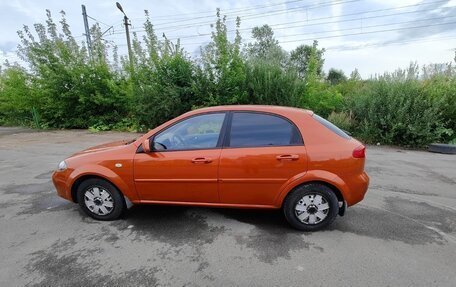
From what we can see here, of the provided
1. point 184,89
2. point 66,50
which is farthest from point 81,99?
point 184,89

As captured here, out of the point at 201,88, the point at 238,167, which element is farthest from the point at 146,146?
the point at 201,88

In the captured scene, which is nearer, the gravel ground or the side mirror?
the gravel ground

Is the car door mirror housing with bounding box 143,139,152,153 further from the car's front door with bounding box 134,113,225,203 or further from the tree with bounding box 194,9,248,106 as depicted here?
the tree with bounding box 194,9,248,106

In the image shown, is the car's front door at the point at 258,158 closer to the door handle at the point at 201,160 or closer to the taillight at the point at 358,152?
the door handle at the point at 201,160

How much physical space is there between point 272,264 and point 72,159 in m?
2.91

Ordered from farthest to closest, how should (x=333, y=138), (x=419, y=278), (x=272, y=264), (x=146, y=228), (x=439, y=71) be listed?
(x=439, y=71)
(x=146, y=228)
(x=333, y=138)
(x=272, y=264)
(x=419, y=278)

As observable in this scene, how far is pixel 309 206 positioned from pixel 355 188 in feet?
1.91

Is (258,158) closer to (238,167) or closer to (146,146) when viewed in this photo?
(238,167)

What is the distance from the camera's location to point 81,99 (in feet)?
45.0

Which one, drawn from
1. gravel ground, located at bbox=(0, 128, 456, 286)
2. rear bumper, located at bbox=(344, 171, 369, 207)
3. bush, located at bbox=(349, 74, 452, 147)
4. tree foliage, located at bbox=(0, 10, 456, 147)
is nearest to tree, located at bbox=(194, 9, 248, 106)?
tree foliage, located at bbox=(0, 10, 456, 147)

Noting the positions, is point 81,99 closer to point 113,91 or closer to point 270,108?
point 113,91

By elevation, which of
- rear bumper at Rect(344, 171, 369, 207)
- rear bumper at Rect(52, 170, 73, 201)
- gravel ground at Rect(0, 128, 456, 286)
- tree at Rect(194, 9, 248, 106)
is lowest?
gravel ground at Rect(0, 128, 456, 286)

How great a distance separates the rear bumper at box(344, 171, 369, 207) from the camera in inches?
136

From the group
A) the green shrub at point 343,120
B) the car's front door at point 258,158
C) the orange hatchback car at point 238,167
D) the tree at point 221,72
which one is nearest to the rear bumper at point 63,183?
the orange hatchback car at point 238,167
